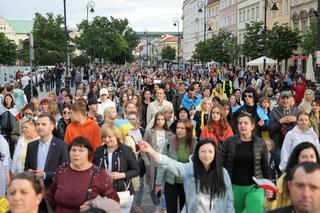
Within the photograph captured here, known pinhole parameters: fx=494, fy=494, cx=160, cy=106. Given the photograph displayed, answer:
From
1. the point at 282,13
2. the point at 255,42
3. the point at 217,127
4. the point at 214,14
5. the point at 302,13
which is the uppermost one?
the point at 214,14

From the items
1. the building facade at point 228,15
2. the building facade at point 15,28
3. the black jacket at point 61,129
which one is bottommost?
the black jacket at point 61,129

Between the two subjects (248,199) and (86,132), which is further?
(86,132)

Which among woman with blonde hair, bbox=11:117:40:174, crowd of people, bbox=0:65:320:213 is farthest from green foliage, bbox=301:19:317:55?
woman with blonde hair, bbox=11:117:40:174

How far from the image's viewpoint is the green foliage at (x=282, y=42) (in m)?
42.7

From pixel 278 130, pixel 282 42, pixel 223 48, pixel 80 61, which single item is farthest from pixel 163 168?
pixel 80 61

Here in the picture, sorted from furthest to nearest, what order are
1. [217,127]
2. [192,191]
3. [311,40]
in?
[311,40]
[217,127]
[192,191]

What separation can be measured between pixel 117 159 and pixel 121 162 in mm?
58

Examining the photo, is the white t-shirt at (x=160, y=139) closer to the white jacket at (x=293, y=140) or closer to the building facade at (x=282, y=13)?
the white jacket at (x=293, y=140)

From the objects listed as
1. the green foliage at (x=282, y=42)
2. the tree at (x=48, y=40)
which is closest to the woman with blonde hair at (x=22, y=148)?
the green foliage at (x=282, y=42)

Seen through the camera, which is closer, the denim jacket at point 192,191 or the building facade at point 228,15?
the denim jacket at point 192,191

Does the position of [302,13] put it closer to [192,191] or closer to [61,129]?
[61,129]

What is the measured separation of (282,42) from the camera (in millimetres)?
42469

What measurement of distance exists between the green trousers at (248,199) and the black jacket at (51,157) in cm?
204

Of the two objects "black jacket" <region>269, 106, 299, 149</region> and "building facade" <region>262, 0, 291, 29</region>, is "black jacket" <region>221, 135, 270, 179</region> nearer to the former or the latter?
"black jacket" <region>269, 106, 299, 149</region>
